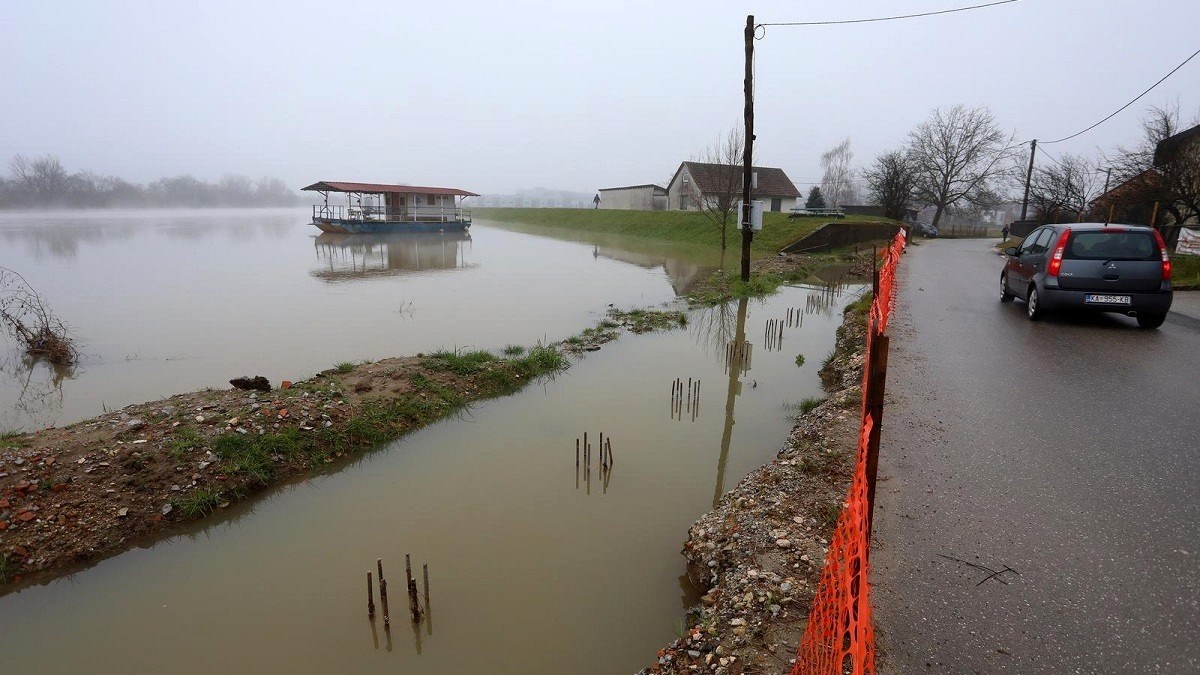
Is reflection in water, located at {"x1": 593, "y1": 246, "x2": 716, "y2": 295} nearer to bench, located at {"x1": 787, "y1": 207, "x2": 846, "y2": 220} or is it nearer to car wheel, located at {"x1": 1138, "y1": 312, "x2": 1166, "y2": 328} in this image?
car wheel, located at {"x1": 1138, "y1": 312, "x2": 1166, "y2": 328}

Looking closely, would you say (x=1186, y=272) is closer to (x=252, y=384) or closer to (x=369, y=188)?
(x=252, y=384)

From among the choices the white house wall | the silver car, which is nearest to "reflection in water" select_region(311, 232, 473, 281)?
the silver car

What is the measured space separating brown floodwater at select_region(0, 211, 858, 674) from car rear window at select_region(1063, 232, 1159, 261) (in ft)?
13.3

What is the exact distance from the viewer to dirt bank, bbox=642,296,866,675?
10.7 ft

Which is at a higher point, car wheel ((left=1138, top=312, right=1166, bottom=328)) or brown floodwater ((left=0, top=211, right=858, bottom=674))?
car wheel ((left=1138, top=312, right=1166, bottom=328))

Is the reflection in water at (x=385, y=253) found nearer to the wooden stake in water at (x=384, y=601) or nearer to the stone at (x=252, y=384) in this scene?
the stone at (x=252, y=384)

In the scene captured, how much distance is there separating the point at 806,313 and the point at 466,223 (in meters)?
37.7

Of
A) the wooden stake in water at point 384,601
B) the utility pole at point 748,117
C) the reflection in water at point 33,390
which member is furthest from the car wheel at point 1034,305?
the reflection in water at point 33,390

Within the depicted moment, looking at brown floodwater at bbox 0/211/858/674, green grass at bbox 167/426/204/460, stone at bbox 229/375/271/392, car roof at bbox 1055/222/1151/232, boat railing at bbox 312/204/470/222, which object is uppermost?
boat railing at bbox 312/204/470/222

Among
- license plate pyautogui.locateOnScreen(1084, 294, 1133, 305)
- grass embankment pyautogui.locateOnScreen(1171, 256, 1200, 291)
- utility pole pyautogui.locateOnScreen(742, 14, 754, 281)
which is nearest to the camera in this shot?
license plate pyautogui.locateOnScreen(1084, 294, 1133, 305)

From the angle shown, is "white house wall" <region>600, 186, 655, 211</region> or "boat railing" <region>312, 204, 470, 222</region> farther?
"white house wall" <region>600, 186, 655, 211</region>

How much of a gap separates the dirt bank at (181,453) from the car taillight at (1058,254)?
8771 millimetres

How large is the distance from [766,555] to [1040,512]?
1942mm

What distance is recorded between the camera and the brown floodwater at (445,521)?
3967mm
